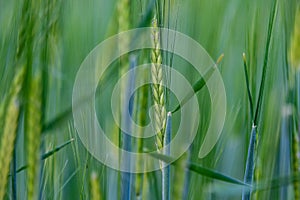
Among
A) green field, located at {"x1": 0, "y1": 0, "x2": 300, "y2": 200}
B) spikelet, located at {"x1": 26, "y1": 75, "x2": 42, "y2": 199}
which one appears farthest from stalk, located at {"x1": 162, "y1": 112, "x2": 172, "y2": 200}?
spikelet, located at {"x1": 26, "y1": 75, "x2": 42, "y2": 199}

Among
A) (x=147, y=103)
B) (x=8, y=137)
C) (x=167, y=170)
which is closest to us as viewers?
(x=8, y=137)

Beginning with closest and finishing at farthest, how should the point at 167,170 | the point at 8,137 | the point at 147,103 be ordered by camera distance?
the point at 8,137, the point at 167,170, the point at 147,103

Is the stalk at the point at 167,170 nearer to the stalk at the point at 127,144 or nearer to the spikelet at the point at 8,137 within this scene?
the stalk at the point at 127,144

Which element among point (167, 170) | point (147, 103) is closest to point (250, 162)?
point (167, 170)

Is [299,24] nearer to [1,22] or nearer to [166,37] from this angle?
[166,37]

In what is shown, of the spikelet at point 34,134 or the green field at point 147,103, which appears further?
the green field at point 147,103

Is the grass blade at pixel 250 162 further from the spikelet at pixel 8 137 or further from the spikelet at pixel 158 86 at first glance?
the spikelet at pixel 8 137

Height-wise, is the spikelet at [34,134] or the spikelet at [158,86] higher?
the spikelet at [158,86]

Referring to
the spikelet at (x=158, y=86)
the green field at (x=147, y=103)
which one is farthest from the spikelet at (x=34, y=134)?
the spikelet at (x=158, y=86)

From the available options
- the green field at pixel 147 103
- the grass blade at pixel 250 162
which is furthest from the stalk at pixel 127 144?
the grass blade at pixel 250 162

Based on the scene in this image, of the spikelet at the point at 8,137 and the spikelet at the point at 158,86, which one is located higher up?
the spikelet at the point at 158,86

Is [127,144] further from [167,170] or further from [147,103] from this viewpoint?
[147,103]

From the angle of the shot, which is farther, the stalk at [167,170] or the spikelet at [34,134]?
the stalk at [167,170]
